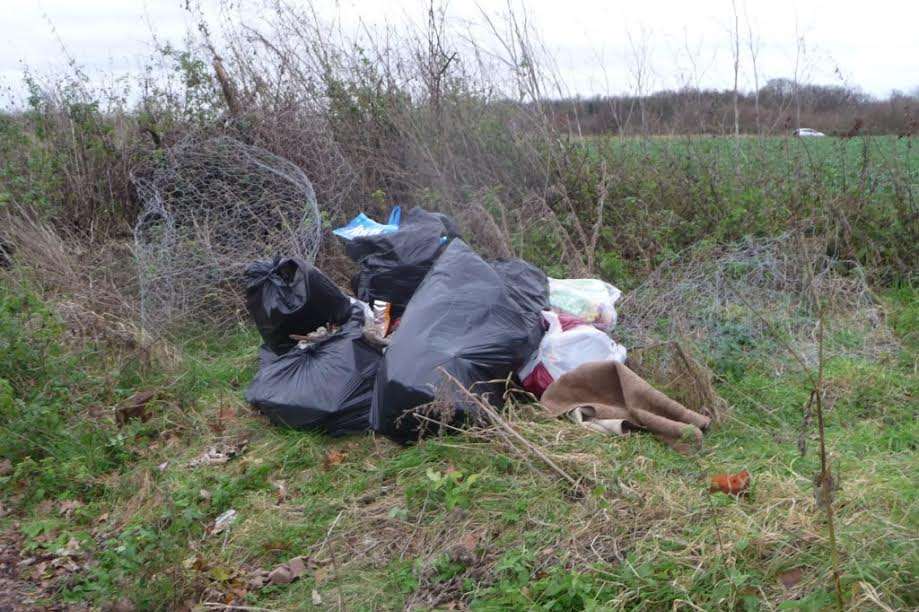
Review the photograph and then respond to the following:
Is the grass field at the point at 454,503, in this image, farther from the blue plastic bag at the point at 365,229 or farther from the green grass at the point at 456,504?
the blue plastic bag at the point at 365,229

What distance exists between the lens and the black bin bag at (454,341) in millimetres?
3664

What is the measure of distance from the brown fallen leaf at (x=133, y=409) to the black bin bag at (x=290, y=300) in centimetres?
73

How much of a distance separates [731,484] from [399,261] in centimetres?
243

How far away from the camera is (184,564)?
10.2 ft

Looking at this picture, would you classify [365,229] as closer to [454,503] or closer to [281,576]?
[454,503]

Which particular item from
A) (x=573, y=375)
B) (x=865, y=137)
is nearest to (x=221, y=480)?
(x=573, y=375)

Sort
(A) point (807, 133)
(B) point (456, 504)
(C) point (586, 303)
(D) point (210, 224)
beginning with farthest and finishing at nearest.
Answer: (A) point (807, 133)
(D) point (210, 224)
(C) point (586, 303)
(B) point (456, 504)

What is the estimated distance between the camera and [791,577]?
2.45 m

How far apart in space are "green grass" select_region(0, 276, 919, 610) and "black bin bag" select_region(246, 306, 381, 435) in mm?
90

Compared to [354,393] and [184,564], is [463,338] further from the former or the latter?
[184,564]

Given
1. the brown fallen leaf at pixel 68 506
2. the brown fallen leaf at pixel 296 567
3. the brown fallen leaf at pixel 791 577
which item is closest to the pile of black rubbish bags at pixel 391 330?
the brown fallen leaf at pixel 296 567

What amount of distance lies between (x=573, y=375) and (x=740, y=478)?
1001 millimetres

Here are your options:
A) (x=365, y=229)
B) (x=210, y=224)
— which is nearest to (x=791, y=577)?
(x=365, y=229)

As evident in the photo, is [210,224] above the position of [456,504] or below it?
→ above
